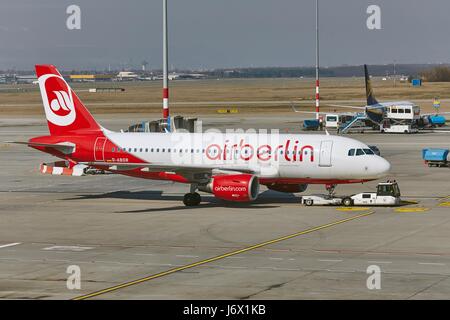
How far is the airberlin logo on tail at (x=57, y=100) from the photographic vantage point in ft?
201

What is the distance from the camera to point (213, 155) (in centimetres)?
5759

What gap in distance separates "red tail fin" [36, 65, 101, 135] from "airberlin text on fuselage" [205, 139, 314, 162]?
8790 mm

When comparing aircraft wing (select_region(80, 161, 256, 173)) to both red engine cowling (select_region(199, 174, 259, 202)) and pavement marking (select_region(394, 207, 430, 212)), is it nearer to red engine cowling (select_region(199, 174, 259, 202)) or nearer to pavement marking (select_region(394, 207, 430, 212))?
red engine cowling (select_region(199, 174, 259, 202))

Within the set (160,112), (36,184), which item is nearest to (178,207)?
(36,184)

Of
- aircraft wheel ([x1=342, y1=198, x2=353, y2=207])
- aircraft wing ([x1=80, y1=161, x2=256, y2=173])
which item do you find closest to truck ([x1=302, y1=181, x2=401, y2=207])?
aircraft wheel ([x1=342, y1=198, x2=353, y2=207])

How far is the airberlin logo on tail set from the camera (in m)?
61.1

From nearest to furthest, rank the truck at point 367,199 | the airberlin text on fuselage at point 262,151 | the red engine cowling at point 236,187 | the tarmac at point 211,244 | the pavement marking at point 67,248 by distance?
the tarmac at point 211,244
the pavement marking at point 67,248
the red engine cowling at point 236,187
the truck at point 367,199
the airberlin text on fuselage at point 262,151

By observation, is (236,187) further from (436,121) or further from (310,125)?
(436,121)

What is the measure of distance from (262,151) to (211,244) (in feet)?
47.0

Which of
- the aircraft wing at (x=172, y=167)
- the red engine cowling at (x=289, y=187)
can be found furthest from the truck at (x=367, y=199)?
the aircraft wing at (x=172, y=167)

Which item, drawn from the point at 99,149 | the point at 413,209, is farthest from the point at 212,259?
the point at 99,149

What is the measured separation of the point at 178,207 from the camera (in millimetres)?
57219

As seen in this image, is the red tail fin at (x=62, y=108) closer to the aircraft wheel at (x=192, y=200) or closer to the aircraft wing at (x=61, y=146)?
the aircraft wing at (x=61, y=146)
